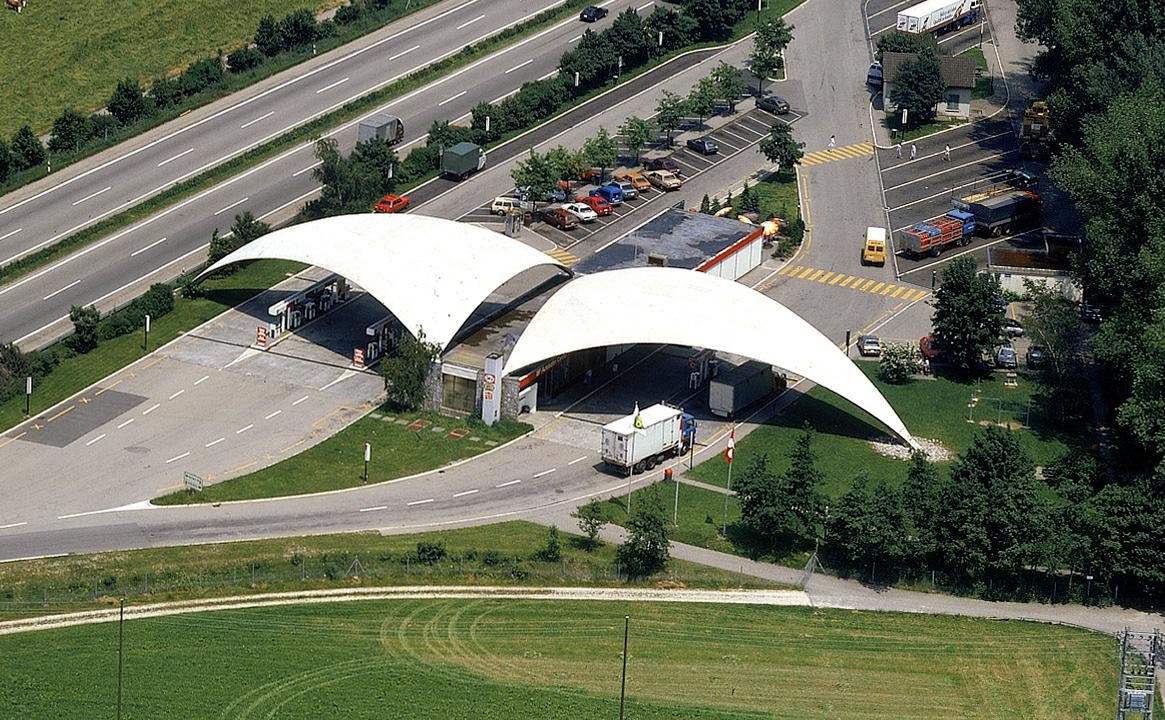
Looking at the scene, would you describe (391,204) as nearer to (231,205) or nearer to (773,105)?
(231,205)

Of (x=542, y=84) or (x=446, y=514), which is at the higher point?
(x=542, y=84)

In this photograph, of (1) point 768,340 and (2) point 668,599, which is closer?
(2) point 668,599

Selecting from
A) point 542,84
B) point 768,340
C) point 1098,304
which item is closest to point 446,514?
point 768,340

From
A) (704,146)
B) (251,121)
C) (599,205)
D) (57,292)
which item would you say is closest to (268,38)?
(251,121)

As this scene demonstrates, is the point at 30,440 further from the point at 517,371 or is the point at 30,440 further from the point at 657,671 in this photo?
the point at 657,671

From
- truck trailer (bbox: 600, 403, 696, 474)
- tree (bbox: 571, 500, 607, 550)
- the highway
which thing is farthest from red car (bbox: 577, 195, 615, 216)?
tree (bbox: 571, 500, 607, 550)

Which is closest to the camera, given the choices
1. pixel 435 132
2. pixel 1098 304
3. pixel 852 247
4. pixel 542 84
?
pixel 1098 304

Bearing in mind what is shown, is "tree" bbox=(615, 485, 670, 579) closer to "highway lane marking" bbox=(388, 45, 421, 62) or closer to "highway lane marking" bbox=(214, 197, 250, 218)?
"highway lane marking" bbox=(214, 197, 250, 218)
